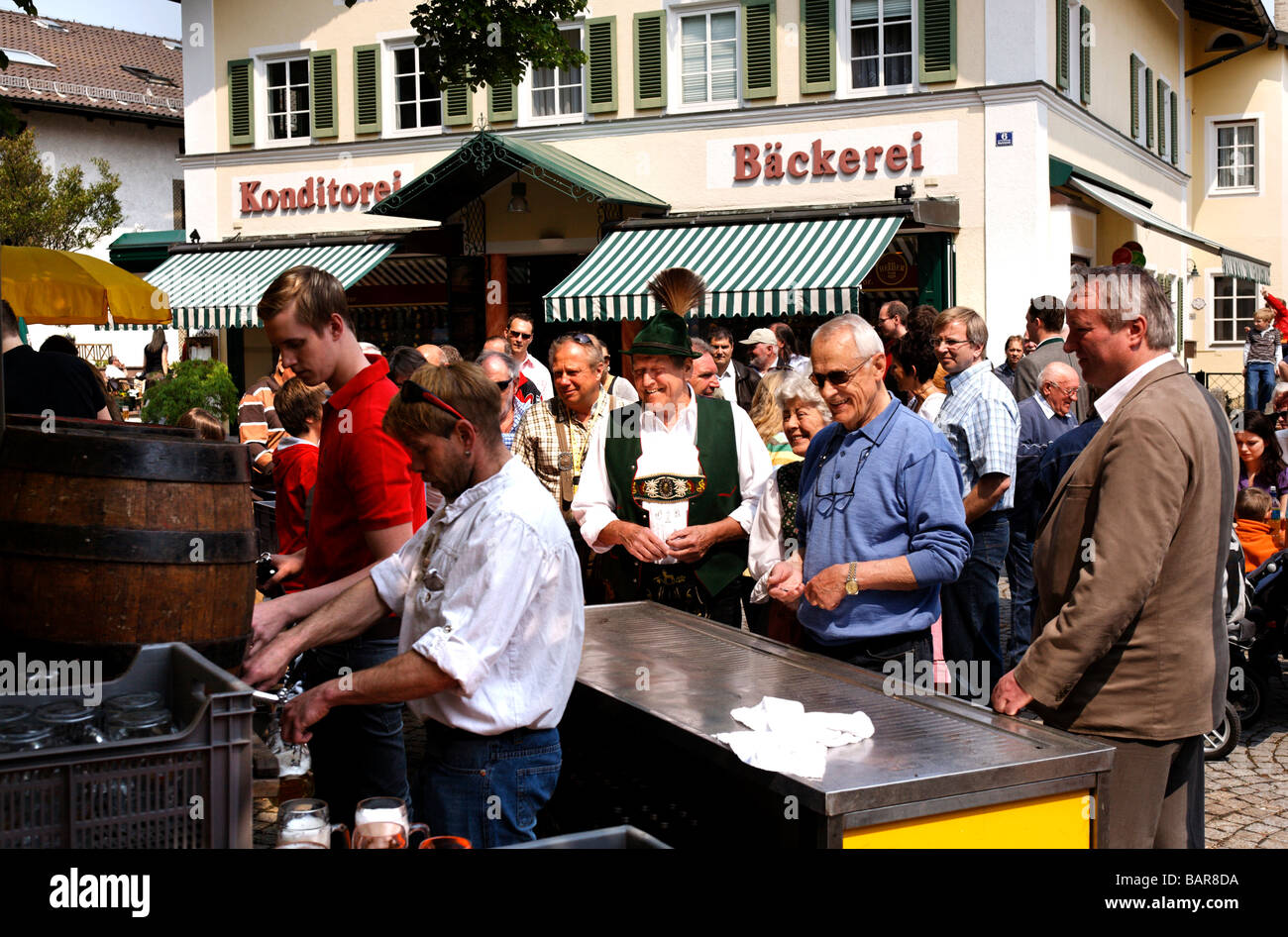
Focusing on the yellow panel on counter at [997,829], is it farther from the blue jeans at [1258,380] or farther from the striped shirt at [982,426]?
the blue jeans at [1258,380]

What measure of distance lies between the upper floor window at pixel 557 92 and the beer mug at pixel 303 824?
1767cm

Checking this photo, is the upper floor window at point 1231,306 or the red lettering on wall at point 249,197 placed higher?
the red lettering on wall at point 249,197

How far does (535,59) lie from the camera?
350 inches

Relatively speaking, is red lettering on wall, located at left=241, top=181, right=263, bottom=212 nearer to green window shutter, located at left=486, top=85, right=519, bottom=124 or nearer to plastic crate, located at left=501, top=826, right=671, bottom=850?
green window shutter, located at left=486, top=85, right=519, bottom=124

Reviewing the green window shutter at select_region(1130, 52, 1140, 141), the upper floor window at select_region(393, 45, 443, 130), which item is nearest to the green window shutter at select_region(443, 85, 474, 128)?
the upper floor window at select_region(393, 45, 443, 130)

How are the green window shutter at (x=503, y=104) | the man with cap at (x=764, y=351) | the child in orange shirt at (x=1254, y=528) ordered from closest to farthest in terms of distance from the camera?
1. the child in orange shirt at (x=1254, y=528)
2. the man with cap at (x=764, y=351)
3. the green window shutter at (x=503, y=104)

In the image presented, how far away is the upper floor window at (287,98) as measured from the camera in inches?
→ 837

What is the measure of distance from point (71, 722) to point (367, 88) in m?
19.5

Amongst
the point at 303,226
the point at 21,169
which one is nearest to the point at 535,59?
the point at 303,226

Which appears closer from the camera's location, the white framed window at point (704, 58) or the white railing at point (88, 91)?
the white framed window at point (704, 58)

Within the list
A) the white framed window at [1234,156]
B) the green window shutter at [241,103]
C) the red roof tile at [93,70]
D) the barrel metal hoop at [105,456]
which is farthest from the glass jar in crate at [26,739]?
the red roof tile at [93,70]

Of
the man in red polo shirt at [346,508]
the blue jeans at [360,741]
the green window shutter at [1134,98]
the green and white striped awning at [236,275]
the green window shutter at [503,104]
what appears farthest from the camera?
the green window shutter at [1134,98]

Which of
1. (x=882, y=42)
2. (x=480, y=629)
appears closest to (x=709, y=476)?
(x=480, y=629)

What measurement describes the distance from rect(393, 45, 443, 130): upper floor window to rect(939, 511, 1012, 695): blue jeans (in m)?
15.7
